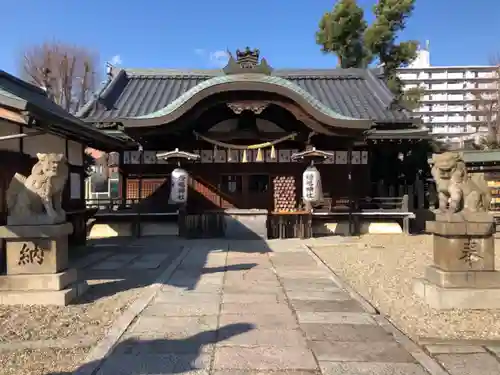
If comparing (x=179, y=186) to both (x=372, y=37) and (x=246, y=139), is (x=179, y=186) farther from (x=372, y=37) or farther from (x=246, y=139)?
(x=372, y=37)

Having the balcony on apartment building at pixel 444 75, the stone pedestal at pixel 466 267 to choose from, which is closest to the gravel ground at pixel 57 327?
the stone pedestal at pixel 466 267

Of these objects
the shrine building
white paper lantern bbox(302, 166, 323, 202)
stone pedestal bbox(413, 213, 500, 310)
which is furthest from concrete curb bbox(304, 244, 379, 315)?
the shrine building

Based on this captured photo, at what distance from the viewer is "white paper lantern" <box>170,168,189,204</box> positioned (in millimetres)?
13359

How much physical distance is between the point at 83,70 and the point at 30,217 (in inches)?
1002

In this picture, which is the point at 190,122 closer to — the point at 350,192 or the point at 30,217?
the point at 350,192

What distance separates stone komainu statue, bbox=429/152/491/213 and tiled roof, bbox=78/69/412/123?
31.1ft

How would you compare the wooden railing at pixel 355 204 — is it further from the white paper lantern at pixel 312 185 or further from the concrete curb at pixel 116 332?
the concrete curb at pixel 116 332

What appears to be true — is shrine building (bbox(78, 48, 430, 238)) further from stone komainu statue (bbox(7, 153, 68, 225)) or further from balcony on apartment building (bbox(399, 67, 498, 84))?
balcony on apartment building (bbox(399, 67, 498, 84))

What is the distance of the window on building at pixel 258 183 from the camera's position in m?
15.1

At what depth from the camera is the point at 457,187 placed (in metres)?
6.38

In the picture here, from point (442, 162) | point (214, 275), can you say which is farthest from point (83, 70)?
point (442, 162)

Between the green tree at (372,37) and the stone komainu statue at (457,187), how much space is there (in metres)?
15.6

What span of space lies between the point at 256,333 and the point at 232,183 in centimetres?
1049

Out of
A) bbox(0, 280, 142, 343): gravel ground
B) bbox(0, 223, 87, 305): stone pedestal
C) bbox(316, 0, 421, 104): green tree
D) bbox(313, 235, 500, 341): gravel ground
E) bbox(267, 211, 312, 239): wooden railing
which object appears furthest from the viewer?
bbox(316, 0, 421, 104): green tree
